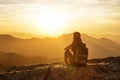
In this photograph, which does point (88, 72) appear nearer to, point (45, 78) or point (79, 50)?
point (79, 50)

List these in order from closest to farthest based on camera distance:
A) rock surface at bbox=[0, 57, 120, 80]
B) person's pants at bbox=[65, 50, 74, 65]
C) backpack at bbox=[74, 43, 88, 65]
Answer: rock surface at bbox=[0, 57, 120, 80], backpack at bbox=[74, 43, 88, 65], person's pants at bbox=[65, 50, 74, 65]

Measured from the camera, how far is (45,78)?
90.9 ft

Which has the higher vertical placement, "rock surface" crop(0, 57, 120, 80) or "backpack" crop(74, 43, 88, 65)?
"backpack" crop(74, 43, 88, 65)

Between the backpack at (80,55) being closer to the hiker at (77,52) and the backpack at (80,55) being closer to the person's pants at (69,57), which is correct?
the hiker at (77,52)

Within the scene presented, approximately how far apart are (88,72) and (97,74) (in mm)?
896

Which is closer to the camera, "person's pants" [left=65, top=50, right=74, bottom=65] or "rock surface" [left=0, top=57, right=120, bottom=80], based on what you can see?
"rock surface" [left=0, top=57, right=120, bottom=80]

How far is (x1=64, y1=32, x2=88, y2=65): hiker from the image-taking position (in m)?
27.6

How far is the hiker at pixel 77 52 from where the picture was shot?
2759 centimetres

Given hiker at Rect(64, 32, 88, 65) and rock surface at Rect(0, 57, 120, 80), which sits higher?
hiker at Rect(64, 32, 88, 65)

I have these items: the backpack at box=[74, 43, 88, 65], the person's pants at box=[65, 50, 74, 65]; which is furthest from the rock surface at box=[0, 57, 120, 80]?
the person's pants at box=[65, 50, 74, 65]

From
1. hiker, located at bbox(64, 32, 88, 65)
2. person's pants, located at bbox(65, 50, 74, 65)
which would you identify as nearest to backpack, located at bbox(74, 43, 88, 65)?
hiker, located at bbox(64, 32, 88, 65)

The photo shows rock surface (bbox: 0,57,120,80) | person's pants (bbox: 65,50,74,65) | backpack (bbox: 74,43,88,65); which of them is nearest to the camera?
rock surface (bbox: 0,57,120,80)

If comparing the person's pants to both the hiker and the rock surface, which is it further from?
the rock surface

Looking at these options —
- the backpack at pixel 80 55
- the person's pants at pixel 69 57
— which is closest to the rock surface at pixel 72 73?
the backpack at pixel 80 55
